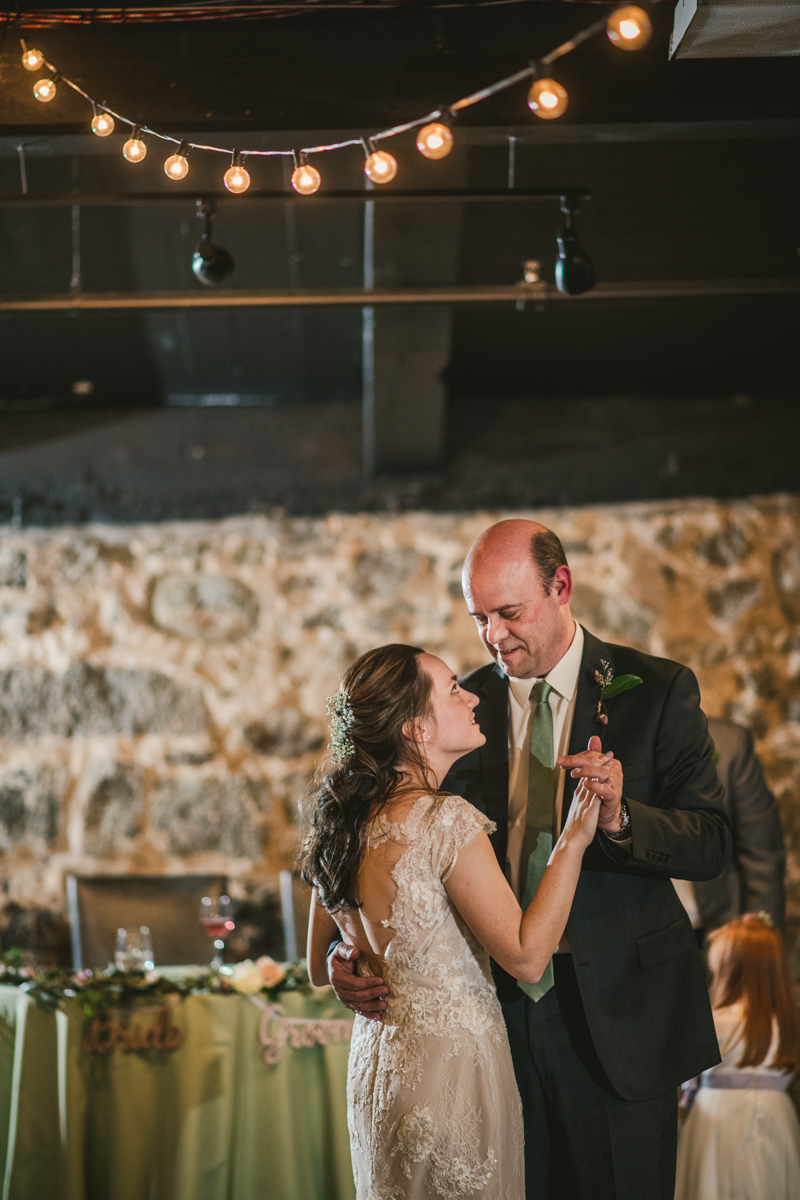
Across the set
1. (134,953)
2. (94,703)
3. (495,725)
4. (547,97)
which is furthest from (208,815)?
(547,97)

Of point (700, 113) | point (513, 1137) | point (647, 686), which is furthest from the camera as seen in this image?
point (700, 113)

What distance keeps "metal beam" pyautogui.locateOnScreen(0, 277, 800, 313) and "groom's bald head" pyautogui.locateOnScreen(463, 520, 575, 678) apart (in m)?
1.25

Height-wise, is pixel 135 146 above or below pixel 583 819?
above

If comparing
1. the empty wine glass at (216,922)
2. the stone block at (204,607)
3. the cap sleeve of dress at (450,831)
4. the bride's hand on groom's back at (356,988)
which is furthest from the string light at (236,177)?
the stone block at (204,607)

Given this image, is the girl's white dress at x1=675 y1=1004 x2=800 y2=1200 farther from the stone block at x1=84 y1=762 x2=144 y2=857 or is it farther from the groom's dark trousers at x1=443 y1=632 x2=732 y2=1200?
the stone block at x1=84 y1=762 x2=144 y2=857

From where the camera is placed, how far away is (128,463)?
4.57 metres

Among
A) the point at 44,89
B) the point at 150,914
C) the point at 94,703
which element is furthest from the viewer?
the point at 94,703

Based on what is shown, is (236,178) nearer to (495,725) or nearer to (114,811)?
(495,725)

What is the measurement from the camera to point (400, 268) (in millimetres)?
3312

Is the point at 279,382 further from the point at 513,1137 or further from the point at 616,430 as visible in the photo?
the point at 513,1137

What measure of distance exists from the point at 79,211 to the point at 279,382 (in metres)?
1.39

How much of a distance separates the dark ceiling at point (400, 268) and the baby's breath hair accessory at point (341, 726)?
142 cm

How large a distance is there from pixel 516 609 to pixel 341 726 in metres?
0.50

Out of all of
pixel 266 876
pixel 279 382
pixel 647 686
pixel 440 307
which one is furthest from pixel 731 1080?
pixel 279 382
